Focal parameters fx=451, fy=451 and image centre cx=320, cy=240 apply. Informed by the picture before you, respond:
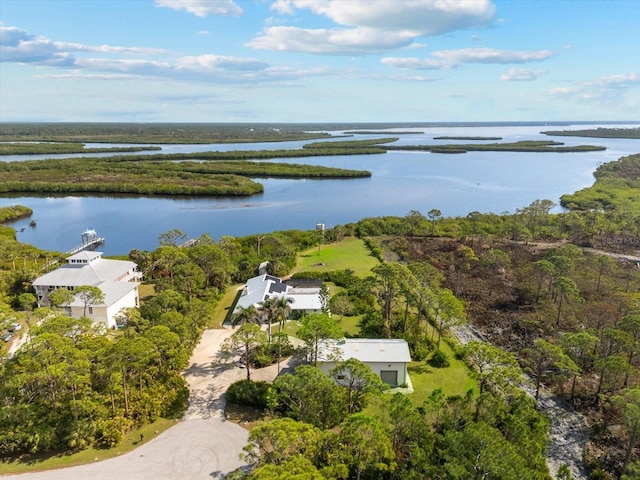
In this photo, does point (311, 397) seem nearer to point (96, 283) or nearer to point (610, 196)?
point (96, 283)

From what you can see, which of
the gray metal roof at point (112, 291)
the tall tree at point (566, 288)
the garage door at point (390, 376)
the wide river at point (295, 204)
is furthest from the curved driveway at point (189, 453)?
the wide river at point (295, 204)

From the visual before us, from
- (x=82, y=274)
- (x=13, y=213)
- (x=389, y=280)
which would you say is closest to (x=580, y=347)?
(x=389, y=280)

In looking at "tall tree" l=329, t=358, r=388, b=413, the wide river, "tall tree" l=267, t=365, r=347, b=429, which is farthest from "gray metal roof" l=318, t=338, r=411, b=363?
the wide river

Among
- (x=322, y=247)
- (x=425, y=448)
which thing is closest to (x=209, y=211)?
(x=322, y=247)

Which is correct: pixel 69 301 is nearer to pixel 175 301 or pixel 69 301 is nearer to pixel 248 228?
pixel 175 301

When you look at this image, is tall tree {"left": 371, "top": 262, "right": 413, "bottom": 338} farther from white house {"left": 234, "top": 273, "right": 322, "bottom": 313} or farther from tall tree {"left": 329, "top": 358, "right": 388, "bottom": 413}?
tall tree {"left": 329, "top": 358, "right": 388, "bottom": 413}

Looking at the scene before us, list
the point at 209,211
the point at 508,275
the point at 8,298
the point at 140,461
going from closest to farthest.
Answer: the point at 140,461, the point at 8,298, the point at 508,275, the point at 209,211

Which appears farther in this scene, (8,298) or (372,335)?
(8,298)
